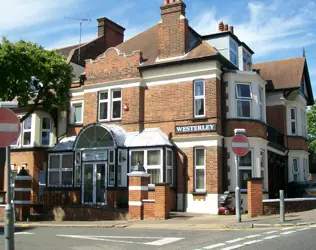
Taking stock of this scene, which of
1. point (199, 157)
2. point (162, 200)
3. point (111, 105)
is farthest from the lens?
point (111, 105)

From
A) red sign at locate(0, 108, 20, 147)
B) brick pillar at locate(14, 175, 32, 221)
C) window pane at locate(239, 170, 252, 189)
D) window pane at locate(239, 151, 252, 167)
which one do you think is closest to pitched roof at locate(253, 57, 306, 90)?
window pane at locate(239, 151, 252, 167)

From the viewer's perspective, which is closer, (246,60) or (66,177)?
(66,177)

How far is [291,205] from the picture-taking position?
18.2m

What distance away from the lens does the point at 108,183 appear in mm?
21562

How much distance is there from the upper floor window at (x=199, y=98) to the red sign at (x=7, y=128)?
48.8ft

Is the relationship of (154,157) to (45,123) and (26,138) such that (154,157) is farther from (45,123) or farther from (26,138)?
(26,138)

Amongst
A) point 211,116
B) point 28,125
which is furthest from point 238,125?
point 28,125

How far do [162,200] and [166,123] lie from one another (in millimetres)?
5725

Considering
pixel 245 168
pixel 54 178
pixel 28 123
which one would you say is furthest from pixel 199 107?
pixel 28 123

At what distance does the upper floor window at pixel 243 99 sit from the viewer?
21492 mm

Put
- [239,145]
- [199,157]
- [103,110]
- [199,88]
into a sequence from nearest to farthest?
[239,145] < [199,157] < [199,88] < [103,110]

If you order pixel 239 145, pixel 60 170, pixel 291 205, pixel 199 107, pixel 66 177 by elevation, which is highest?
pixel 199 107

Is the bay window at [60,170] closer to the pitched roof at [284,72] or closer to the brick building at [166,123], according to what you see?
the brick building at [166,123]

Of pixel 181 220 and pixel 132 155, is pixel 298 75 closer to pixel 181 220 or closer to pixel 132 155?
pixel 132 155
